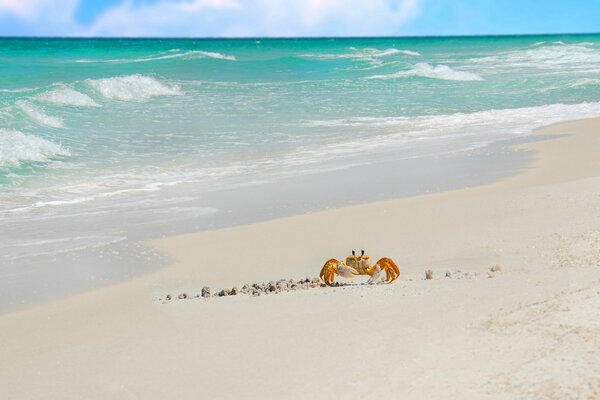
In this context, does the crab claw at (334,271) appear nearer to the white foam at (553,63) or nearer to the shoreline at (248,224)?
the shoreline at (248,224)

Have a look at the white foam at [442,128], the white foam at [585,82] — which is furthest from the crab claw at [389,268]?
the white foam at [585,82]

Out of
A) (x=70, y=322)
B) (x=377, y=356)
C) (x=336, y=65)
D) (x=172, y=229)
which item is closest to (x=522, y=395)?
(x=377, y=356)

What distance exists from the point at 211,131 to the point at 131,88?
10041 mm

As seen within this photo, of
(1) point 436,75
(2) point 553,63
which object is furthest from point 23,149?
(2) point 553,63

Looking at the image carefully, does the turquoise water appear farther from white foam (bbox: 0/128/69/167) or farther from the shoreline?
the shoreline

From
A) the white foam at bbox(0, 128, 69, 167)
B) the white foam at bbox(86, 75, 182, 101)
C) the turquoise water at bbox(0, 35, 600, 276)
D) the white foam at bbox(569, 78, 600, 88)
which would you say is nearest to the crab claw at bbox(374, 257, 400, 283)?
the turquoise water at bbox(0, 35, 600, 276)

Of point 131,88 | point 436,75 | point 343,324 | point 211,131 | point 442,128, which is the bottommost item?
point 343,324

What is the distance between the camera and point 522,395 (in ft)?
12.4

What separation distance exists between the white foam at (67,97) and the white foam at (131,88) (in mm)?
1989

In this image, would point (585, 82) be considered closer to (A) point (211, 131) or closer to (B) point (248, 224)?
(A) point (211, 131)

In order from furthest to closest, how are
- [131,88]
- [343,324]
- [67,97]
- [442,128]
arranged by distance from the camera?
[131,88] < [67,97] < [442,128] < [343,324]

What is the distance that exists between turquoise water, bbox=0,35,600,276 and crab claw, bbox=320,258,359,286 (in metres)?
2.83

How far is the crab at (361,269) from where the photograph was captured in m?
5.82

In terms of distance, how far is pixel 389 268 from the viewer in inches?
229
